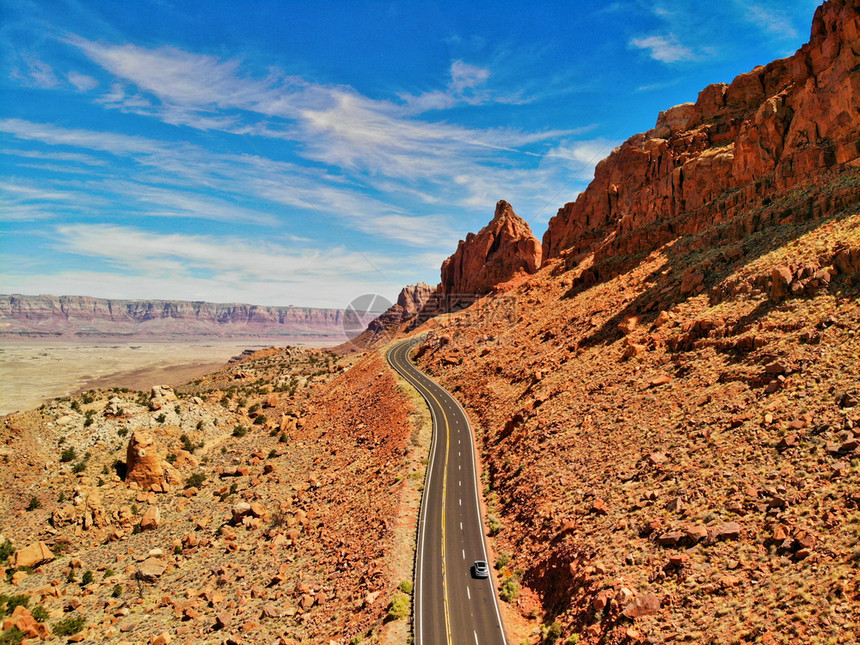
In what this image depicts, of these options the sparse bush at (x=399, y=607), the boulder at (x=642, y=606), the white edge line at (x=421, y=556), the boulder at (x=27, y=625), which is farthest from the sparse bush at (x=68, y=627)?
the boulder at (x=642, y=606)

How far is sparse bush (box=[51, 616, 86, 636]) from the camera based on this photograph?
24.6 meters

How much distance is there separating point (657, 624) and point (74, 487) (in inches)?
1966

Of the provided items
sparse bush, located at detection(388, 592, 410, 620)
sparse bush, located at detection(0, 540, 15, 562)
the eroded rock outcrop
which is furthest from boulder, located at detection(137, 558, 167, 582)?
sparse bush, located at detection(388, 592, 410, 620)

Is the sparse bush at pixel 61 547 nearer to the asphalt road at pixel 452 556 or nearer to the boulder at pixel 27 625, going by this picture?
the boulder at pixel 27 625

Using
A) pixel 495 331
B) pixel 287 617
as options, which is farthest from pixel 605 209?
pixel 287 617

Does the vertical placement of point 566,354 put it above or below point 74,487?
above

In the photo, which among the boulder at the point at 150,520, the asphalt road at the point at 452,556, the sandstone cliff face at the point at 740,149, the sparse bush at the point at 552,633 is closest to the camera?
the sparse bush at the point at 552,633

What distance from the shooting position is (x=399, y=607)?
912 inches

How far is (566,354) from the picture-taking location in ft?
161

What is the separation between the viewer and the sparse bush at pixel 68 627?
2461 centimetres

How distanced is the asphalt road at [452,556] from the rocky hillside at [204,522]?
1299 mm

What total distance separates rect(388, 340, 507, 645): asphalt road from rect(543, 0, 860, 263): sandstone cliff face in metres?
41.4

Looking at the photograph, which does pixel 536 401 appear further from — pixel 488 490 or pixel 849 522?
pixel 849 522

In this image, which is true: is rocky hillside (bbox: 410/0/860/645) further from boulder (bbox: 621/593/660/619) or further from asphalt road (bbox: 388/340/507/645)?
asphalt road (bbox: 388/340/507/645)
